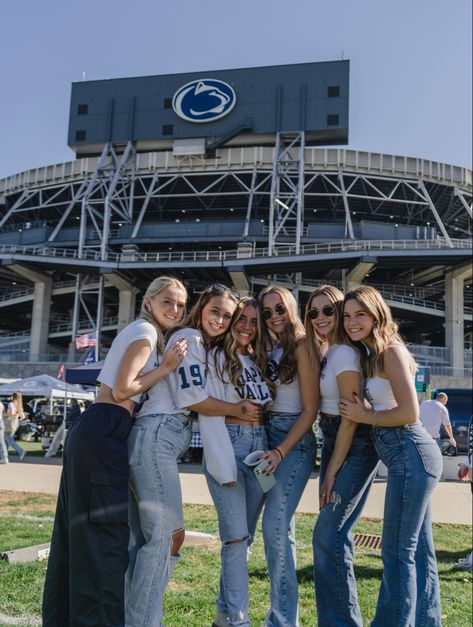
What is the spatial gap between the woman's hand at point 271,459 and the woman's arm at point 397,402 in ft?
1.68

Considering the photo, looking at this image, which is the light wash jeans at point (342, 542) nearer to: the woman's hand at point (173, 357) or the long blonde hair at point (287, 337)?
the long blonde hair at point (287, 337)

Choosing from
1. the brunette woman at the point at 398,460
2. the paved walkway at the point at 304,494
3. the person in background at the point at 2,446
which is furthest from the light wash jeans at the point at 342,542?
the person in background at the point at 2,446

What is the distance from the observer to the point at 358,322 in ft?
→ 12.4

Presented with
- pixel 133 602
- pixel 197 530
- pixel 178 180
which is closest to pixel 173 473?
pixel 133 602

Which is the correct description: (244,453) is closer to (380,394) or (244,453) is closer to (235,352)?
(235,352)

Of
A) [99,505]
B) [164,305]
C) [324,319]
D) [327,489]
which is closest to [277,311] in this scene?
[324,319]

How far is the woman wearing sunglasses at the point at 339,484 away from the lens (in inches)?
141

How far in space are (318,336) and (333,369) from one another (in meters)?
0.39

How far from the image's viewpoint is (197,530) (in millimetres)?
7406

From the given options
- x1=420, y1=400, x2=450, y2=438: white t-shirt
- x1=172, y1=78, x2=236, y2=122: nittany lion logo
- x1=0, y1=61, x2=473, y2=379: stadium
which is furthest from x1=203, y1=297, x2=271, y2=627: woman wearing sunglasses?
x1=172, y1=78, x2=236, y2=122: nittany lion logo

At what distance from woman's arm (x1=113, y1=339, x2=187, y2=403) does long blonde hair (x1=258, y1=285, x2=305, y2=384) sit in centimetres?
77

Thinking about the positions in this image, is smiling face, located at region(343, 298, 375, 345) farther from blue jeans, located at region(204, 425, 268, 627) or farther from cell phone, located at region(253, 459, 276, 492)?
cell phone, located at region(253, 459, 276, 492)

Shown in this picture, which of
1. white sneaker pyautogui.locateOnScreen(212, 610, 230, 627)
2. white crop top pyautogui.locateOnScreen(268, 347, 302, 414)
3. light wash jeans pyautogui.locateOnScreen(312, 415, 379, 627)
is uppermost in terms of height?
white crop top pyautogui.locateOnScreen(268, 347, 302, 414)

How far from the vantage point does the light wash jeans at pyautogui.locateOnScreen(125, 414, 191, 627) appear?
10.8ft
